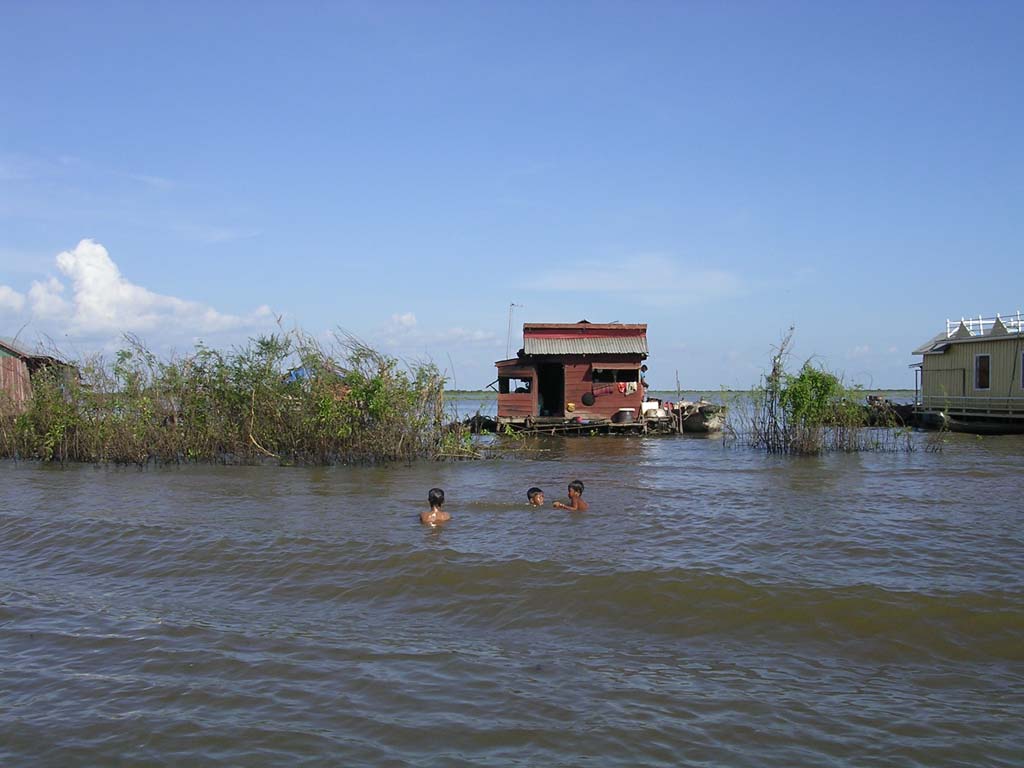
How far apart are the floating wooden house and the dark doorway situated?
14629mm

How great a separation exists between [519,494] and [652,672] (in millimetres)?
9007

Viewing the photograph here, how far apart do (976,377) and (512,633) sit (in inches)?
1247

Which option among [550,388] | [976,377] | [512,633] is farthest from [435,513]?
[976,377]

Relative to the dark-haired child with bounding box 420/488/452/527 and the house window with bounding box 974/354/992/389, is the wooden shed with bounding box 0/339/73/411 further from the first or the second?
the house window with bounding box 974/354/992/389

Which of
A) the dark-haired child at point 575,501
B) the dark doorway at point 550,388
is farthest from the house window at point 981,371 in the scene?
A: the dark-haired child at point 575,501

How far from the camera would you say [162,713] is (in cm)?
542

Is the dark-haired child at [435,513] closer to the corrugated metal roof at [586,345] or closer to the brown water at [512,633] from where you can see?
the brown water at [512,633]

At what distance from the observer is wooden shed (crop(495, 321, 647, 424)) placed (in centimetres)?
3162

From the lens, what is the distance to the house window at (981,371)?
32188 millimetres

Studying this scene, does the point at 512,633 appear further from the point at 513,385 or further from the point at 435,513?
the point at 513,385

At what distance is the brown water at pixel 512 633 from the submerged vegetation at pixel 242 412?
200 inches

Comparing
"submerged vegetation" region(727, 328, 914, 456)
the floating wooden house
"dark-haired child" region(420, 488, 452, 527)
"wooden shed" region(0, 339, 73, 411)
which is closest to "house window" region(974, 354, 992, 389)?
the floating wooden house

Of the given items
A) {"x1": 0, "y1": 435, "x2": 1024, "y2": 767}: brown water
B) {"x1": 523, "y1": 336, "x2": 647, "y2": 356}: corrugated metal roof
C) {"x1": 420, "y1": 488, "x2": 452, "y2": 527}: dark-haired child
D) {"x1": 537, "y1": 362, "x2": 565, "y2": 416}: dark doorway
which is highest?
{"x1": 523, "y1": 336, "x2": 647, "y2": 356}: corrugated metal roof

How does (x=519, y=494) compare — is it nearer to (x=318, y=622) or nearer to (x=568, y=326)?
(x=318, y=622)
